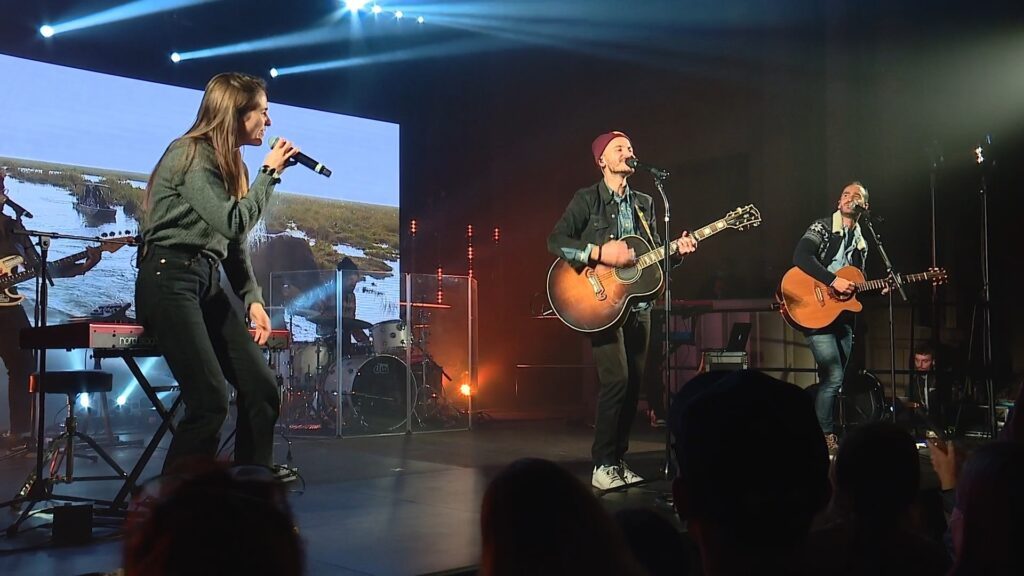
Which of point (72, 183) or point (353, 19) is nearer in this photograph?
point (72, 183)

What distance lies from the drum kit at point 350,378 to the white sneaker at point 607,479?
423 centimetres

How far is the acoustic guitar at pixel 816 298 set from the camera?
22.9ft

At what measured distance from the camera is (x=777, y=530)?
124 centimetres

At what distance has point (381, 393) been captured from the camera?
8.99 m

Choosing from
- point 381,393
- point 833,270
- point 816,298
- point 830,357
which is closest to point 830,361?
point 830,357

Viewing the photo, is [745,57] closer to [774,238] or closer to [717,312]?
[774,238]

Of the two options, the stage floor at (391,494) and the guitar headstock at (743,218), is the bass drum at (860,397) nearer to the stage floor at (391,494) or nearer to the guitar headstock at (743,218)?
the stage floor at (391,494)

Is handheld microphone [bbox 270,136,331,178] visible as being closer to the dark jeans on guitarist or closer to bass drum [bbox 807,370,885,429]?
the dark jeans on guitarist

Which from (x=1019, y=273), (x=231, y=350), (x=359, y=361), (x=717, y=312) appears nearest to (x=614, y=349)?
(x=231, y=350)

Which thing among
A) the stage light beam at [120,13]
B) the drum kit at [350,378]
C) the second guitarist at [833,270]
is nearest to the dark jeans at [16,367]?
the drum kit at [350,378]

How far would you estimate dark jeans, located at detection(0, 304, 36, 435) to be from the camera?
822 centimetres

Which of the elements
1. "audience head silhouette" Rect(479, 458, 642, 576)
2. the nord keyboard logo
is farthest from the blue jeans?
"audience head silhouette" Rect(479, 458, 642, 576)

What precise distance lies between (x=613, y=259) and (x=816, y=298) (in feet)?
9.16

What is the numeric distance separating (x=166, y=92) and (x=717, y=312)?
22.1 ft
